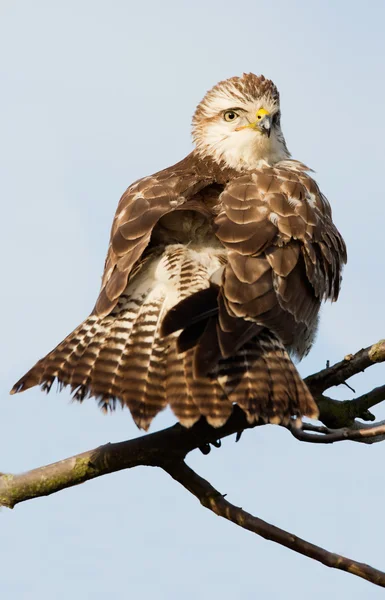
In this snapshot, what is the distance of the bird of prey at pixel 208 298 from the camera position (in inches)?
217

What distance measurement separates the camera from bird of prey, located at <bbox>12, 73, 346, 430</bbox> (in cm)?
551

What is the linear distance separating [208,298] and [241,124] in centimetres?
298

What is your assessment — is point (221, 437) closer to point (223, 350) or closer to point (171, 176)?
point (223, 350)

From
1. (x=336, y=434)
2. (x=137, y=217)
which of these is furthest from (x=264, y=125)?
(x=336, y=434)

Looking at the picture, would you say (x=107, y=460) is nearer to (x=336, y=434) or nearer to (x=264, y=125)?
(x=336, y=434)

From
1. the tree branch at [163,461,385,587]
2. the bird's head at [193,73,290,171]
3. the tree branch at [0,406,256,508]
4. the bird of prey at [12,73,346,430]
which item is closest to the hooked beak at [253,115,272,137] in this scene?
the bird's head at [193,73,290,171]

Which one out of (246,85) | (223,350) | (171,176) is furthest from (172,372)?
(246,85)

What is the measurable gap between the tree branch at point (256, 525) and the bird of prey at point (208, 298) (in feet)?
1.82

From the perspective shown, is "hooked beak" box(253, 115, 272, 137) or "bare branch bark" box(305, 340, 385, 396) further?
"hooked beak" box(253, 115, 272, 137)

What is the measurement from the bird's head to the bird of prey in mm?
166

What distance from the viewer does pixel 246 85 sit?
8516mm

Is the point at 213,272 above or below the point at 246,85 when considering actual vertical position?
below

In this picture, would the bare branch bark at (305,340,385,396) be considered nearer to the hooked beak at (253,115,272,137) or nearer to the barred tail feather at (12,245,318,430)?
the barred tail feather at (12,245,318,430)

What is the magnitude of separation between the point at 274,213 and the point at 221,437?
1.72 metres
